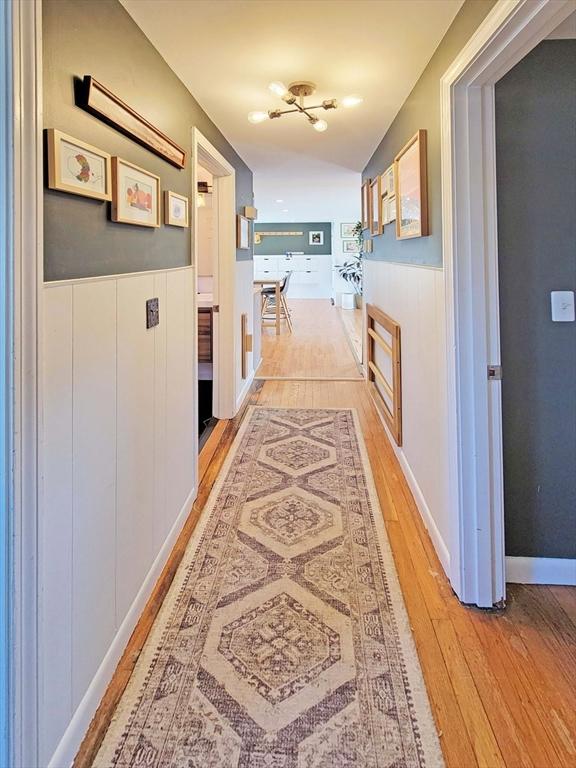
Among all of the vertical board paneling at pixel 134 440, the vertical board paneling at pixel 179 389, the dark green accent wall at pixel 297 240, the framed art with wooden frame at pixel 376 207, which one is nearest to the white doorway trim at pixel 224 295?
the framed art with wooden frame at pixel 376 207

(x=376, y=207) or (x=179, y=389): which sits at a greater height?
(x=376, y=207)

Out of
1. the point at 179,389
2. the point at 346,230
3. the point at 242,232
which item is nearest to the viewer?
the point at 179,389

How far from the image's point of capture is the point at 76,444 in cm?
128

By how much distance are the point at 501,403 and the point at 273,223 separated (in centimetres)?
1299

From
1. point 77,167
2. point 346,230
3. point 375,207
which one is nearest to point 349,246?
point 346,230

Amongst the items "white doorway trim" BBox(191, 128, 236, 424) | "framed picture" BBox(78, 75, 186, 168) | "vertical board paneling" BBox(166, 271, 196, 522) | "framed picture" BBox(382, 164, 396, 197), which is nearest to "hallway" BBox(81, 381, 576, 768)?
"vertical board paneling" BBox(166, 271, 196, 522)

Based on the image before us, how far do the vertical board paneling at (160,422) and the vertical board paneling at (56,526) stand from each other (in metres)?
0.71

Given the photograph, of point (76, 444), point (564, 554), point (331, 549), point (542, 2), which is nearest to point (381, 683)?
point (331, 549)

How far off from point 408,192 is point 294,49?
0.86 m

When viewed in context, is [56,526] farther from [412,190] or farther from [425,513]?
[412,190]

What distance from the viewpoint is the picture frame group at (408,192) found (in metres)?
2.22

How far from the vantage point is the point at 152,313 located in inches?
73.8

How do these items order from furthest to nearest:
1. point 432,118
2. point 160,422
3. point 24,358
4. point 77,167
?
point 432,118, point 160,422, point 77,167, point 24,358

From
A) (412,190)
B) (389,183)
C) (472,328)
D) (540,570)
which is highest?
(389,183)
